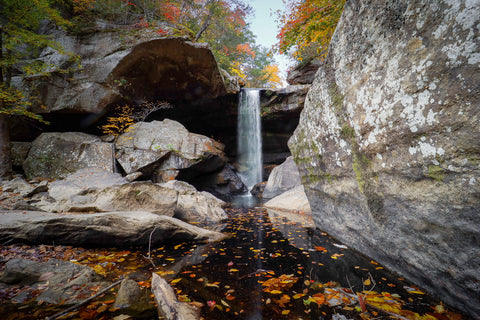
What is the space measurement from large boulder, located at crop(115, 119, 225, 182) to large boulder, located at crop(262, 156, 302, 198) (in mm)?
3883

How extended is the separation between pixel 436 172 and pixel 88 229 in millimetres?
4719

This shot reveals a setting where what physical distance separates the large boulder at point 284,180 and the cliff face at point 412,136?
6402 millimetres

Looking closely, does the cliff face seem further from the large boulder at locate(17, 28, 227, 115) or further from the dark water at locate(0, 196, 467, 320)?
the large boulder at locate(17, 28, 227, 115)

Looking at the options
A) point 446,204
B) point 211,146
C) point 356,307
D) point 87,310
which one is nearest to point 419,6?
point 446,204

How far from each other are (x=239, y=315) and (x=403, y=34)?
325 centimetres

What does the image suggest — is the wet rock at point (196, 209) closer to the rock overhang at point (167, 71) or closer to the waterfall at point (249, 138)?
the rock overhang at point (167, 71)

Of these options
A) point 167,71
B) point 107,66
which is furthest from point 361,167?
point 107,66

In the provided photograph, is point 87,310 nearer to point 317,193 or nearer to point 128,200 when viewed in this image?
point 128,200

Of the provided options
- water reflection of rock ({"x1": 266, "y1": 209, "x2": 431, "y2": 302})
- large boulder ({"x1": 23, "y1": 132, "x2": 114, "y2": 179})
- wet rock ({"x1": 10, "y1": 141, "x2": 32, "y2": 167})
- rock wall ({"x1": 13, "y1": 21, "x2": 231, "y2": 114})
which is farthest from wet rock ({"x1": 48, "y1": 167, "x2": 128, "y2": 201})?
water reflection of rock ({"x1": 266, "y1": 209, "x2": 431, "y2": 302})

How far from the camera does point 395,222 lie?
88.4 inches

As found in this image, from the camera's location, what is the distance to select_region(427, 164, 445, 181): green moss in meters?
1.68

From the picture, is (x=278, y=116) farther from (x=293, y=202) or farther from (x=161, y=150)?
(x=293, y=202)

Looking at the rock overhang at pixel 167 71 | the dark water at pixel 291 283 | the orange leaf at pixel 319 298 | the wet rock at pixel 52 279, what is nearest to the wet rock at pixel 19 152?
the rock overhang at pixel 167 71

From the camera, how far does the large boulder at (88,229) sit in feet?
10.0
